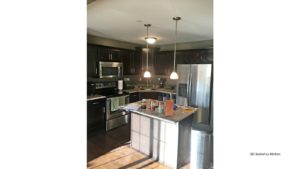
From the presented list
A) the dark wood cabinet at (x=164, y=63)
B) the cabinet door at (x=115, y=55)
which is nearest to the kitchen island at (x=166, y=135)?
the cabinet door at (x=115, y=55)

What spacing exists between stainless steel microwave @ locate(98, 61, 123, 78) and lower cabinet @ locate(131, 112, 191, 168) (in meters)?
1.64

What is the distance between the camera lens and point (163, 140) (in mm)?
2883

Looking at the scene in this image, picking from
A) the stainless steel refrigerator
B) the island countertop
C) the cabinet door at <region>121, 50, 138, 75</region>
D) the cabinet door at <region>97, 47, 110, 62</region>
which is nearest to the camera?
the island countertop

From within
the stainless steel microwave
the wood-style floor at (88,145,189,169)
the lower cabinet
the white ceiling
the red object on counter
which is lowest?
the wood-style floor at (88,145,189,169)

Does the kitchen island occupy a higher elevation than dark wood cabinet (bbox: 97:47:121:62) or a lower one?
lower

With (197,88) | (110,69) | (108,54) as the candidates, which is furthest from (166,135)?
(108,54)

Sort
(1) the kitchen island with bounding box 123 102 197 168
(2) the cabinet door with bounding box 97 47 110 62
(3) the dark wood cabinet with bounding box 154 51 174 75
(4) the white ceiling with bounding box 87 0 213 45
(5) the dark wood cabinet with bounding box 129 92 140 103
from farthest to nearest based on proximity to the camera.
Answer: (3) the dark wood cabinet with bounding box 154 51 174 75, (5) the dark wood cabinet with bounding box 129 92 140 103, (2) the cabinet door with bounding box 97 47 110 62, (1) the kitchen island with bounding box 123 102 197 168, (4) the white ceiling with bounding box 87 0 213 45

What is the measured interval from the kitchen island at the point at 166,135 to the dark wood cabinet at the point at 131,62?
2165 mm

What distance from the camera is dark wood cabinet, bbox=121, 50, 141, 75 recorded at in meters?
5.12

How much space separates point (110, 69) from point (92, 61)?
550 millimetres

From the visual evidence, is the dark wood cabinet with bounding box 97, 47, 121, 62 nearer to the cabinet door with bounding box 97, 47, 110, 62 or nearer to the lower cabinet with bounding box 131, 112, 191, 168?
the cabinet door with bounding box 97, 47, 110, 62

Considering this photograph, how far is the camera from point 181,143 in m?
2.73

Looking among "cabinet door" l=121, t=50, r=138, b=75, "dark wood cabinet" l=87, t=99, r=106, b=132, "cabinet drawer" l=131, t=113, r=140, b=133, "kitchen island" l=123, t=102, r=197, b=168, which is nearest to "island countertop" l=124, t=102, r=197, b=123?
"kitchen island" l=123, t=102, r=197, b=168
